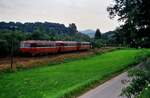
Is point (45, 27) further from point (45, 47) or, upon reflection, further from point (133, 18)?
Answer: point (133, 18)

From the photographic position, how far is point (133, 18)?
4122 centimetres

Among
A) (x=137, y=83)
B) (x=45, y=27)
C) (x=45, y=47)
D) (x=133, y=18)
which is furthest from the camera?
(x=45, y=27)

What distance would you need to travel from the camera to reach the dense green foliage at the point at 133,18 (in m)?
41.1

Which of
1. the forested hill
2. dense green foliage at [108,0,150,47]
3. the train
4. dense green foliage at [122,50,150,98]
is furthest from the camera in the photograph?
the forested hill

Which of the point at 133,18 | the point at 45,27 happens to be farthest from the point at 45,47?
the point at 45,27

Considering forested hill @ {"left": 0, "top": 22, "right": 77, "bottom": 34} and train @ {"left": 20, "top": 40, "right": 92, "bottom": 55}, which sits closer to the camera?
train @ {"left": 20, "top": 40, "right": 92, "bottom": 55}

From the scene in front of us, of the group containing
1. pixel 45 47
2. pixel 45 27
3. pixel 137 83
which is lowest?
pixel 45 47

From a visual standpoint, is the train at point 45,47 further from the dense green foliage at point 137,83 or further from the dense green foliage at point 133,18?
the dense green foliage at point 137,83

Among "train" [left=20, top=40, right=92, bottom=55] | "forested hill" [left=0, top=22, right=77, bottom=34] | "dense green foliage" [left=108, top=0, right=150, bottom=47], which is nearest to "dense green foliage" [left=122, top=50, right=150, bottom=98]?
"dense green foliage" [left=108, top=0, right=150, bottom=47]

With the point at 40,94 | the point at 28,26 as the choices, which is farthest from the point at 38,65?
the point at 28,26

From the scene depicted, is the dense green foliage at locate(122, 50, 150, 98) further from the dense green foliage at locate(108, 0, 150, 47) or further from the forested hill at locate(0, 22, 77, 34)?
the forested hill at locate(0, 22, 77, 34)

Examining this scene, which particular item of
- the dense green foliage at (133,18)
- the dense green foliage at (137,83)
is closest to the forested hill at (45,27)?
the dense green foliage at (133,18)

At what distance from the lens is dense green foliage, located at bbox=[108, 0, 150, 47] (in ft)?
135

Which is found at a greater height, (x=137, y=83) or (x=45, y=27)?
(x=45, y=27)
